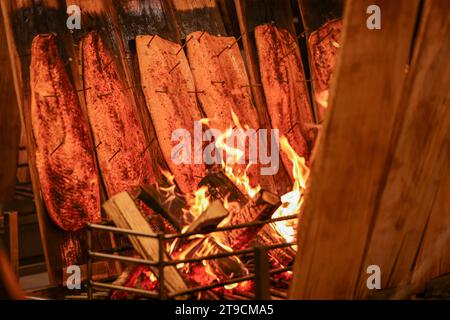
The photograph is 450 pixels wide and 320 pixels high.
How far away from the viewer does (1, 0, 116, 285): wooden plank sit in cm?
465

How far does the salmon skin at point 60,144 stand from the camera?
4.67 meters

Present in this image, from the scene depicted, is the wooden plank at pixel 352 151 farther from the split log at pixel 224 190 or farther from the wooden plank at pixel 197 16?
the wooden plank at pixel 197 16

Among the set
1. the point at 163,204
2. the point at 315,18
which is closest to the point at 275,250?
the point at 163,204

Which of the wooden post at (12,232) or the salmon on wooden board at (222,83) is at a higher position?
the salmon on wooden board at (222,83)

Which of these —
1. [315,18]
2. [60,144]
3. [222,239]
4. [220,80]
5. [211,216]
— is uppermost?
[315,18]

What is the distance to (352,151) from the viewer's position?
10.6 feet

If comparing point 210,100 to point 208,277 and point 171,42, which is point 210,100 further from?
point 208,277

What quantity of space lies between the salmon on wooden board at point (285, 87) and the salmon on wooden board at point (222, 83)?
0.16 metres

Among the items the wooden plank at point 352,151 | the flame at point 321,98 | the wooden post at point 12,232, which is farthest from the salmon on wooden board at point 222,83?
the wooden plank at point 352,151

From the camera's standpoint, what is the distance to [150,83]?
17.2 feet

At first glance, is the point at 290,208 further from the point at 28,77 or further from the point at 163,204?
the point at 28,77

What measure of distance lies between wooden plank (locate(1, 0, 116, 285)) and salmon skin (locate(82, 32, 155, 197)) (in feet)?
0.42

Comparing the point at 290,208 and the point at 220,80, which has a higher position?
the point at 220,80

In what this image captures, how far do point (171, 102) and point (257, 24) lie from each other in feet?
3.32
